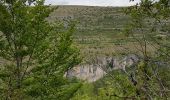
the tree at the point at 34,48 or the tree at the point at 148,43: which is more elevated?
the tree at the point at 148,43

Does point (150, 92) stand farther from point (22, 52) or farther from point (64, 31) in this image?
point (64, 31)

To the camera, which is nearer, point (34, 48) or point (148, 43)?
point (148, 43)

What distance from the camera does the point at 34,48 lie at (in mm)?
19469

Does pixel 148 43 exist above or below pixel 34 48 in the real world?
above

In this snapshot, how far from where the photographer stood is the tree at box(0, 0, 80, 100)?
60.7 ft

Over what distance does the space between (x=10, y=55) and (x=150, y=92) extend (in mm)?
15464

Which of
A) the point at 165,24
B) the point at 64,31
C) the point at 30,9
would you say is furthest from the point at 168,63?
the point at 64,31

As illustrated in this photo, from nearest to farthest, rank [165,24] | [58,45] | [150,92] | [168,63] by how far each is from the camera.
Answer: [150,92], [168,63], [165,24], [58,45]

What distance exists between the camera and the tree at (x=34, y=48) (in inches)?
728

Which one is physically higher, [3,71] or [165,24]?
[165,24]

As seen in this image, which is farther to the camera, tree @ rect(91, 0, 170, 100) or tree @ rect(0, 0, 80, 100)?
tree @ rect(0, 0, 80, 100)

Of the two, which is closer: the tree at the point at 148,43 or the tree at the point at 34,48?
the tree at the point at 148,43

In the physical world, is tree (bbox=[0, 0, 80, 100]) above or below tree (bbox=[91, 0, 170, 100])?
below

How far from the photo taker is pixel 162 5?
22.7ft
